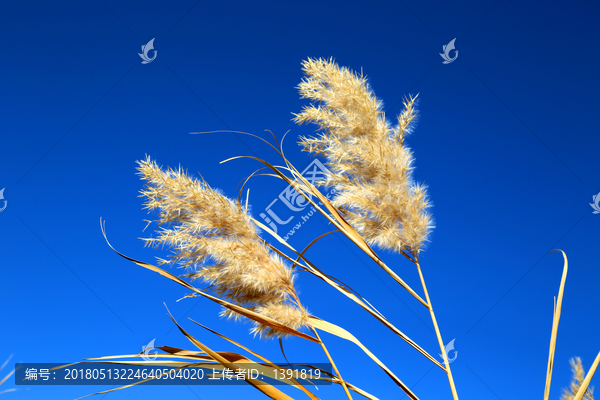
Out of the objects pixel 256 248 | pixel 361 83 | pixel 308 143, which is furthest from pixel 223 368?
pixel 361 83

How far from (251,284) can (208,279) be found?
0.32ft

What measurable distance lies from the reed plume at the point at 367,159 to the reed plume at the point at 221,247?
257 mm

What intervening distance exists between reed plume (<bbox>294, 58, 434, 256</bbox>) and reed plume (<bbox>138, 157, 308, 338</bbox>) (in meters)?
0.26

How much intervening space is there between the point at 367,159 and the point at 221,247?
17.0 inches

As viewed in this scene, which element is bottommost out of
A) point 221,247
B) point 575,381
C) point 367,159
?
point 575,381

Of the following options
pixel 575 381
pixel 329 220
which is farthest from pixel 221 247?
pixel 575 381

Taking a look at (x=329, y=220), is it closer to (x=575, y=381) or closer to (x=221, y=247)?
(x=221, y=247)

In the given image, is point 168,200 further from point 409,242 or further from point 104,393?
point 409,242

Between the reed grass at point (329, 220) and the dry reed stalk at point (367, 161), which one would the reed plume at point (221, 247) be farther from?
the dry reed stalk at point (367, 161)

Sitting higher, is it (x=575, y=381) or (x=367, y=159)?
(x=367, y=159)

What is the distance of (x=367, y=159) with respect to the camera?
31.3 inches

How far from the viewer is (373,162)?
0.79m

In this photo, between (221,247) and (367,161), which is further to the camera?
(367,161)

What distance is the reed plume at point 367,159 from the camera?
0.78 meters
